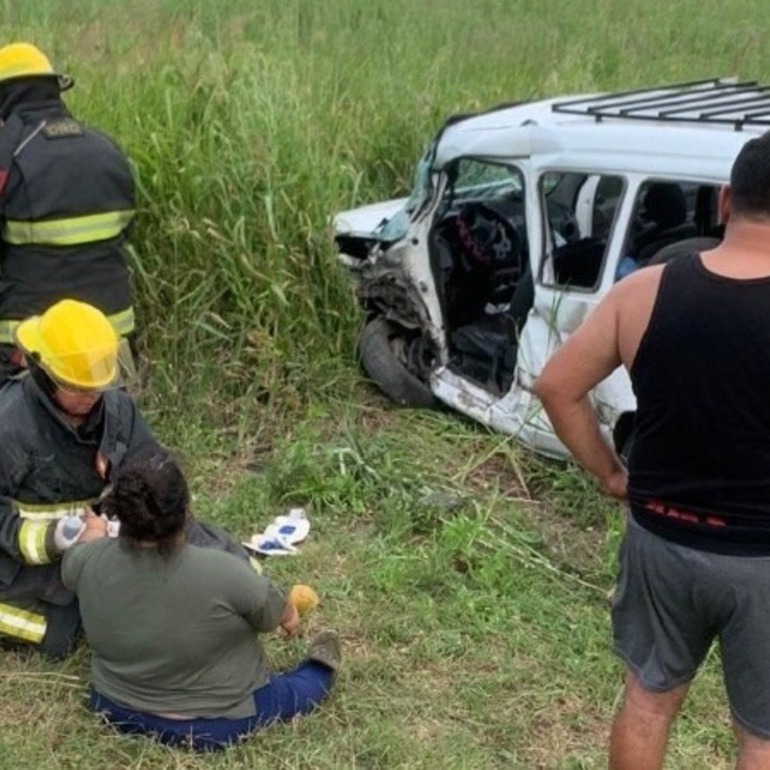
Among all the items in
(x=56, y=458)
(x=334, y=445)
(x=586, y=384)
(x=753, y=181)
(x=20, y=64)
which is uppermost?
(x=753, y=181)

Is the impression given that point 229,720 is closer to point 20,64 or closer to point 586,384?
point 586,384

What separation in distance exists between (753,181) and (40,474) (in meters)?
2.47

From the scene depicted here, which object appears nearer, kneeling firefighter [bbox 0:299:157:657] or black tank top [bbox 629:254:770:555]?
black tank top [bbox 629:254:770:555]

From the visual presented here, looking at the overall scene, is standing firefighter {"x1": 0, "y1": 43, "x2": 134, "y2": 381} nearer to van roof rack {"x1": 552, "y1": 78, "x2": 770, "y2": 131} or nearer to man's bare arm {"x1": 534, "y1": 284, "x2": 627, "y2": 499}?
van roof rack {"x1": 552, "y1": 78, "x2": 770, "y2": 131}

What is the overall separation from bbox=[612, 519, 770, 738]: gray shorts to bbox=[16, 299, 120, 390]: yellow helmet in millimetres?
1786

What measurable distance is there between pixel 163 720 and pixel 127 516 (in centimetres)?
61

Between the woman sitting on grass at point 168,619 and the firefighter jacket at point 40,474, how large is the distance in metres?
0.43

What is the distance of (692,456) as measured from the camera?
2.73 m

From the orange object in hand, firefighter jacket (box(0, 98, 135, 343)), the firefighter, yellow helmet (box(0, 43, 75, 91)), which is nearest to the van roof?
firefighter jacket (box(0, 98, 135, 343))

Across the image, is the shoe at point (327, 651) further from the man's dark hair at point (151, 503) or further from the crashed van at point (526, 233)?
the crashed van at point (526, 233)

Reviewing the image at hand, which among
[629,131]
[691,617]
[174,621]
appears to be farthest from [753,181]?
[629,131]

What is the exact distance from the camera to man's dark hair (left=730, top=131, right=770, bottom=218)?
2.60 m

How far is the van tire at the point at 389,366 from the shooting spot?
21.0 feet

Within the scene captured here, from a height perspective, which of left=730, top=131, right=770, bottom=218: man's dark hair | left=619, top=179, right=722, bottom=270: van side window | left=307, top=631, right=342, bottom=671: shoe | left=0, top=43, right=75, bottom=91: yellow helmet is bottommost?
left=307, top=631, right=342, bottom=671: shoe
